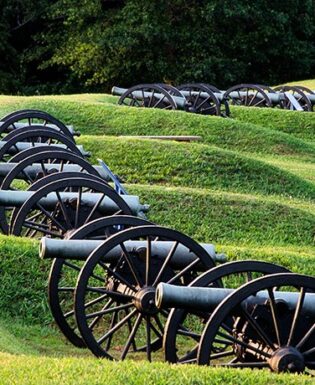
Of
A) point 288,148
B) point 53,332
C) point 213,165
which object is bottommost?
point 288,148

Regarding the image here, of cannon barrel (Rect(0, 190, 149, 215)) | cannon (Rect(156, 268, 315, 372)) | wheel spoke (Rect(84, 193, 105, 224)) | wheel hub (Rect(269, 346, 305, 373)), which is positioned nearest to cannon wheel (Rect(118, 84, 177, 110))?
cannon barrel (Rect(0, 190, 149, 215))

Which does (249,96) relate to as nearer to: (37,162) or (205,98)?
(205,98)

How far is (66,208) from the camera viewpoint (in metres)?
10.6

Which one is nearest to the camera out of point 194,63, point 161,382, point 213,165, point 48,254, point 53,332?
point 161,382

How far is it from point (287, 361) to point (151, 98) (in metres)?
18.1

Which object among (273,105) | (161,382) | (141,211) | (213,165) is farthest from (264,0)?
(161,382)

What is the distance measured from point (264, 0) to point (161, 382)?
104 feet

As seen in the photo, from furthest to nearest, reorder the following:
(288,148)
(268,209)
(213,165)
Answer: (288,148), (213,165), (268,209)

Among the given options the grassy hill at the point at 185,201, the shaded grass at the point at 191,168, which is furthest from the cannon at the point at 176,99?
the shaded grass at the point at 191,168

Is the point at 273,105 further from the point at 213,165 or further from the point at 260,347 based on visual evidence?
the point at 260,347

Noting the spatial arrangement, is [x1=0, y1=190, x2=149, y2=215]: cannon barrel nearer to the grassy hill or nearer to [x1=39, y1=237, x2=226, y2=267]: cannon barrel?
the grassy hill

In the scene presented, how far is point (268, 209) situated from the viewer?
48.3 ft

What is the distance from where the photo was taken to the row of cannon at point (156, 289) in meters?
7.16

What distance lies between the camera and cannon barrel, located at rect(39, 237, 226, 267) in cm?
840
